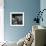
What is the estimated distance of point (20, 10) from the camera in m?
5.44

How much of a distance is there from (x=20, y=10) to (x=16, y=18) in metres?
0.37

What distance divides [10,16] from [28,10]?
2.54 feet

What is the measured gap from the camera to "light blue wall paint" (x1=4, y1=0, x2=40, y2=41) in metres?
5.44

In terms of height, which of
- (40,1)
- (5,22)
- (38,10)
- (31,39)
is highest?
(40,1)

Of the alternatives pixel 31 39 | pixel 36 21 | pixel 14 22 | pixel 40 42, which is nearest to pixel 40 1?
pixel 36 21

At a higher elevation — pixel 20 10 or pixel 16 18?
pixel 20 10

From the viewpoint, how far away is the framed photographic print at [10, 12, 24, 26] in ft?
18.0

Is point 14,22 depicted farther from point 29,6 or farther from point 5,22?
point 29,6

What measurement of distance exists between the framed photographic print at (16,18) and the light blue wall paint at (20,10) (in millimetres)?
123

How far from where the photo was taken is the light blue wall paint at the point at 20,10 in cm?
544

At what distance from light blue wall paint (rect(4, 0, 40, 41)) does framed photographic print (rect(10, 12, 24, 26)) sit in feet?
0.40

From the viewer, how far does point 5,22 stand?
214 inches

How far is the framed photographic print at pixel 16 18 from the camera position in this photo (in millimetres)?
5473

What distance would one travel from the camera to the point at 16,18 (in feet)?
18.1
